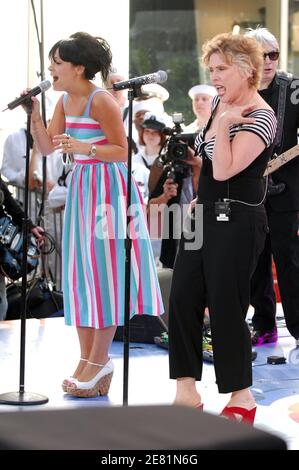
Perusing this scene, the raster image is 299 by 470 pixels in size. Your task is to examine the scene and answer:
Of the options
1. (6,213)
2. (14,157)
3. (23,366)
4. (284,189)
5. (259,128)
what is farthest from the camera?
(14,157)

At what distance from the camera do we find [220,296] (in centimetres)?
348

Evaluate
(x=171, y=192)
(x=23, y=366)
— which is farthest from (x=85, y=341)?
(x=171, y=192)

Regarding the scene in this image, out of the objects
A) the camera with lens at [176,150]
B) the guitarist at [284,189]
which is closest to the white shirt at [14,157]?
the camera with lens at [176,150]

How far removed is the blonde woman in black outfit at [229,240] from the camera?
3467 millimetres

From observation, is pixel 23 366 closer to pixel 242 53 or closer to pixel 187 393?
pixel 187 393

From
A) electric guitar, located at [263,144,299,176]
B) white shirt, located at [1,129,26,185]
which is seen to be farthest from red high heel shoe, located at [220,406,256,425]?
white shirt, located at [1,129,26,185]

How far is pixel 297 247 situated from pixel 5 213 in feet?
6.60

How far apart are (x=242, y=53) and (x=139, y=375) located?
1.88m

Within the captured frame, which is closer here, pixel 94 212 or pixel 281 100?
pixel 94 212

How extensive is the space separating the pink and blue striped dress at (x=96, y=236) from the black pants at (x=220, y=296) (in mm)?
565

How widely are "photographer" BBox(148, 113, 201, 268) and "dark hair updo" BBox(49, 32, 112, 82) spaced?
4.88ft

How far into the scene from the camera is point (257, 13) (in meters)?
9.88

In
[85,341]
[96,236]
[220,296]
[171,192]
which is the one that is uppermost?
[171,192]

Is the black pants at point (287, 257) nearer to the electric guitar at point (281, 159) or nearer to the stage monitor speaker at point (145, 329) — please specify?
the electric guitar at point (281, 159)
